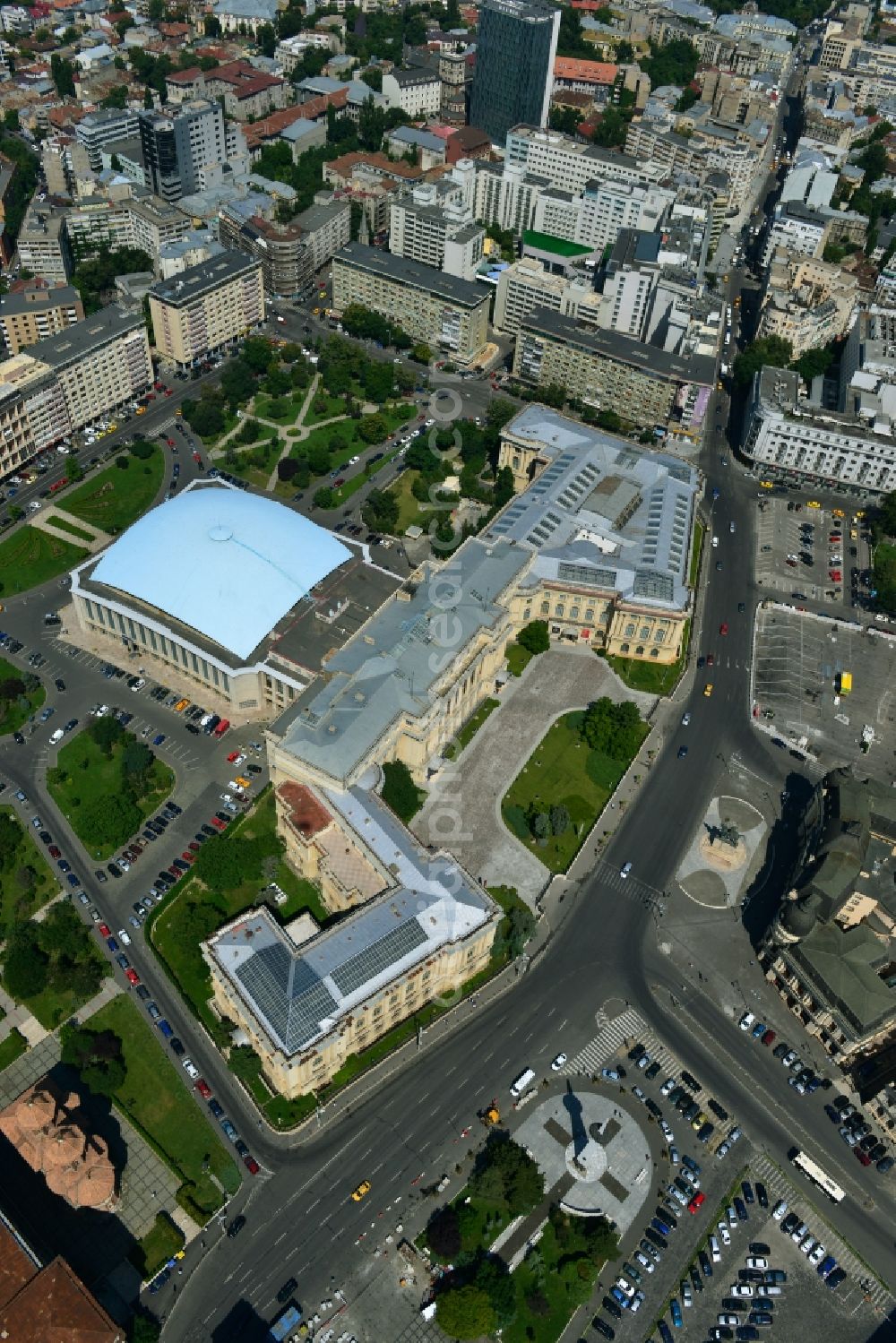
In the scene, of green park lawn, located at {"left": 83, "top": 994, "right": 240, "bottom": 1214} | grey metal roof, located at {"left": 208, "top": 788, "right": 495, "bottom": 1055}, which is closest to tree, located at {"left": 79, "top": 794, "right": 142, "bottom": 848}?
green park lawn, located at {"left": 83, "top": 994, "right": 240, "bottom": 1214}

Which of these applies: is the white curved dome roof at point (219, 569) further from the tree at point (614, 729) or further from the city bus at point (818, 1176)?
the city bus at point (818, 1176)

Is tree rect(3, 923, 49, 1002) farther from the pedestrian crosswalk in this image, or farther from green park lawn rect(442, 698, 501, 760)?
the pedestrian crosswalk

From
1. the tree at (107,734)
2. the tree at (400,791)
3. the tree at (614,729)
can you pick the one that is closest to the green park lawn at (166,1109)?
the tree at (107,734)

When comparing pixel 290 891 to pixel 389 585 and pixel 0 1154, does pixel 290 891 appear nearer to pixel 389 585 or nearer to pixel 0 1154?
pixel 0 1154

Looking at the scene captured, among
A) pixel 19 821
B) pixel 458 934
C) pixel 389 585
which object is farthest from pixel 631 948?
pixel 19 821

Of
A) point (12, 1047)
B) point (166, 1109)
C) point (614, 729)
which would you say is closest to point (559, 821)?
point (614, 729)

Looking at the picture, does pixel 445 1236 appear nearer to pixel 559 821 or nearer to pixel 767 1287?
pixel 767 1287

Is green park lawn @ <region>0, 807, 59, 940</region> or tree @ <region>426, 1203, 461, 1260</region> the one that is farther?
green park lawn @ <region>0, 807, 59, 940</region>
